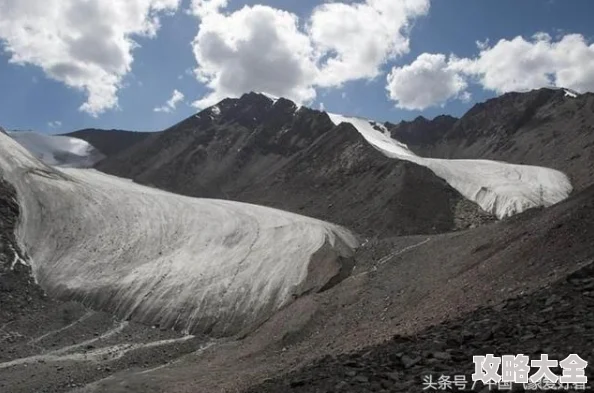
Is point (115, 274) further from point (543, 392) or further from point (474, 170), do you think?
point (474, 170)

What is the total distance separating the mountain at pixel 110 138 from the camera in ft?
542

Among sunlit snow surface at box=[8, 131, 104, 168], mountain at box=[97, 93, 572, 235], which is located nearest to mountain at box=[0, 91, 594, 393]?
mountain at box=[97, 93, 572, 235]

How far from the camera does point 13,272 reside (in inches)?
1384

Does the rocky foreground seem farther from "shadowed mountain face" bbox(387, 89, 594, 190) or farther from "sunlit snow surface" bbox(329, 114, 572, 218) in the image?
"shadowed mountain face" bbox(387, 89, 594, 190)

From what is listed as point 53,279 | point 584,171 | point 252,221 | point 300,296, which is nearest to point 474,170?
point 584,171

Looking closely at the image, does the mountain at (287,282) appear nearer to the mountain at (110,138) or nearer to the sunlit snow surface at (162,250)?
the sunlit snow surface at (162,250)

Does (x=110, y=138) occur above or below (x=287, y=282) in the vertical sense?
above

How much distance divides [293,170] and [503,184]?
33.7 meters

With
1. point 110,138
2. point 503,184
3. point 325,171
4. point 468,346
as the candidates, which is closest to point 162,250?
point 468,346

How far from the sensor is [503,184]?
2586 inches

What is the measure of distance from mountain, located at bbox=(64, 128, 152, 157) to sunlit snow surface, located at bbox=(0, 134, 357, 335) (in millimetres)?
114719

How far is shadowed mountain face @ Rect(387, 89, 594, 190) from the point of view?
274 ft

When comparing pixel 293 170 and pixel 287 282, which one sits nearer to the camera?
pixel 287 282

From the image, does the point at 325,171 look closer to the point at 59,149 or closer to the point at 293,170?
the point at 293,170
